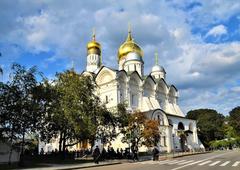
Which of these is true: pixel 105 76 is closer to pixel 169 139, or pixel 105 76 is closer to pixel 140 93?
pixel 140 93

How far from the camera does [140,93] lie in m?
58.2

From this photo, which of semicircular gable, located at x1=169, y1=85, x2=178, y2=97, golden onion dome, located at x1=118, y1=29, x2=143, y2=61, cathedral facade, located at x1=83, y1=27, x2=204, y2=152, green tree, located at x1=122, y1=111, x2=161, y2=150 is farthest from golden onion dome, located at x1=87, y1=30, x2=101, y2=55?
green tree, located at x1=122, y1=111, x2=161, y2=150

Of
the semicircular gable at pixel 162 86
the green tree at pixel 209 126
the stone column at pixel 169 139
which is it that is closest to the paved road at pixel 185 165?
the stone column at pixel 169 139

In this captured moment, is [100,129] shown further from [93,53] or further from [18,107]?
[93,53]

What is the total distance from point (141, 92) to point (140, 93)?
0.26 metres

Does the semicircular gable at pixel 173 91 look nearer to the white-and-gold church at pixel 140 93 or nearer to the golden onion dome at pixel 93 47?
the white-and-gold church at pixel 140 93

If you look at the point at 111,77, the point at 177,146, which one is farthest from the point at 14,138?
the point at 177,146

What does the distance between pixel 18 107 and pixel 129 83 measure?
31.8 meters

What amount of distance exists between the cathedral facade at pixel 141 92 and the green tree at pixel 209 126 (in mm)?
20672

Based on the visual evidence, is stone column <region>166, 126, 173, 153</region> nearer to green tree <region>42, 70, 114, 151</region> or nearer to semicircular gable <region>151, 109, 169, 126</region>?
semicircular gable <region>151, 109, 169, 126</region>

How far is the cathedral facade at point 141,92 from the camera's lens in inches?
2103

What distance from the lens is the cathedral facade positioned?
53.4 metres

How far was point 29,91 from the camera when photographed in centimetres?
2603

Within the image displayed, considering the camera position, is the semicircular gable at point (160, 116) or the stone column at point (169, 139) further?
the stone column at point (169, 139)
